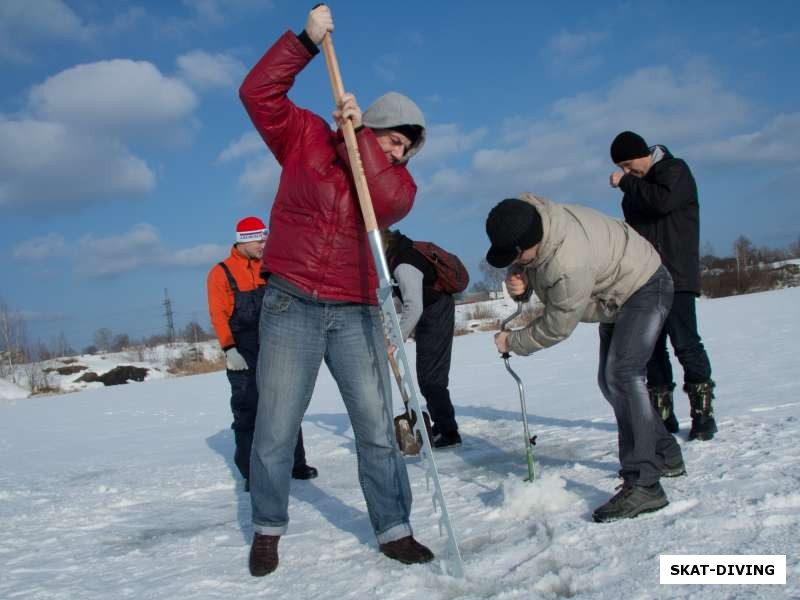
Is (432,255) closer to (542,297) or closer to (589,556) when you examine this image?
(542,297)

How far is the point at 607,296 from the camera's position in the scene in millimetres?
3414

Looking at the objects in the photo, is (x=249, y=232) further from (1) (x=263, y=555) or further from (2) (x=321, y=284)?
(1) (x=263, y=555)

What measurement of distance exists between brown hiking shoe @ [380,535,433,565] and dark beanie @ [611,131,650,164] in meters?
3.03

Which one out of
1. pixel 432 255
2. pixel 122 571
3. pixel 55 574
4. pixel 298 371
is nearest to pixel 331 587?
pixel 298 371

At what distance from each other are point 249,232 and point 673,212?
3050 millimetres

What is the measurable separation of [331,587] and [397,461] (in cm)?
65

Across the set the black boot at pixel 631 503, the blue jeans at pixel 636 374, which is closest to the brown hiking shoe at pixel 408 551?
the black boot at pixel 631 503

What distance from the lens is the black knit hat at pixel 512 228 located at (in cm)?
304

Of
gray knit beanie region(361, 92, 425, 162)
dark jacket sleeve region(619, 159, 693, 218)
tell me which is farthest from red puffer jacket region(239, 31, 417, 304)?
dark jacket sleeve region(619, 159, 693, 218)

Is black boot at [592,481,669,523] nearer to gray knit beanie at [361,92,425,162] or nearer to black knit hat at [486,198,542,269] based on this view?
black knit hat at [486,198,542,269]

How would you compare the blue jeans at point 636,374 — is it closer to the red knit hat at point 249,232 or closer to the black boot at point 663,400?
the black boot at point 663,400

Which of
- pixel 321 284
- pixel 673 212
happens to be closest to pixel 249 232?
pixel 321 284

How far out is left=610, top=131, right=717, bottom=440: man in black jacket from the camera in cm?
442

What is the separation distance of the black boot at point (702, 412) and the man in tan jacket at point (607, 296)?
32.2 inches
